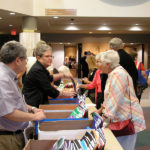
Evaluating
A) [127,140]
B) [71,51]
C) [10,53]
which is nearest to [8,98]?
[10,53]

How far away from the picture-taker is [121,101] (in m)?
1.99

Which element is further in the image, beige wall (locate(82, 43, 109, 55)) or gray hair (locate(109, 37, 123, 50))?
beige wall (locate(82, 43, 109, 55))

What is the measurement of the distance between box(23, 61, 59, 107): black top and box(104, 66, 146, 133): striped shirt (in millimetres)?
632

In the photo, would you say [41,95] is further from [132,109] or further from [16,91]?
[132,109]

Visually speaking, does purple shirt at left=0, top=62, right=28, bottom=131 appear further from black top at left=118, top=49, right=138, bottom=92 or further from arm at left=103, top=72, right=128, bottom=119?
black top at left=118, top=49, right=138, bottom=92

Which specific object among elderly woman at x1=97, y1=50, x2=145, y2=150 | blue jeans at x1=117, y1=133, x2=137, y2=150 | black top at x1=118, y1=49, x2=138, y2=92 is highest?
black top at x1=118, y1=49, x2=138, y2=92

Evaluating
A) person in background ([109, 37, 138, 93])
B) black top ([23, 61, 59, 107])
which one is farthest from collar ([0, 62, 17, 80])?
person in background ([109, 37, 138, 93])

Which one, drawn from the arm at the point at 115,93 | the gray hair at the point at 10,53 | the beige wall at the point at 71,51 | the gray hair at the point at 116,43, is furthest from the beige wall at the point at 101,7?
Answer: the beige wall at the point at 71,51

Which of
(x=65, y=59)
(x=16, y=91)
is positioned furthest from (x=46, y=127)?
(x=65, y=59)

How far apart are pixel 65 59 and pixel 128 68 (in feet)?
36.5

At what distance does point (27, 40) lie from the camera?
7453 millimetres

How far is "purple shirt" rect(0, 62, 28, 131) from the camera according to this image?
53.9 inches

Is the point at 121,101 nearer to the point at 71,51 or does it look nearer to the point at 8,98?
the point at 8,98

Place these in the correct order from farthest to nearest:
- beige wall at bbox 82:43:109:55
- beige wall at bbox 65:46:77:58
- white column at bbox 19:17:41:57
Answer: beige wall at bbox 65:46:77:58
beige wall at bbox 82:43:109:55
white column at bbox 19:17:41:57
